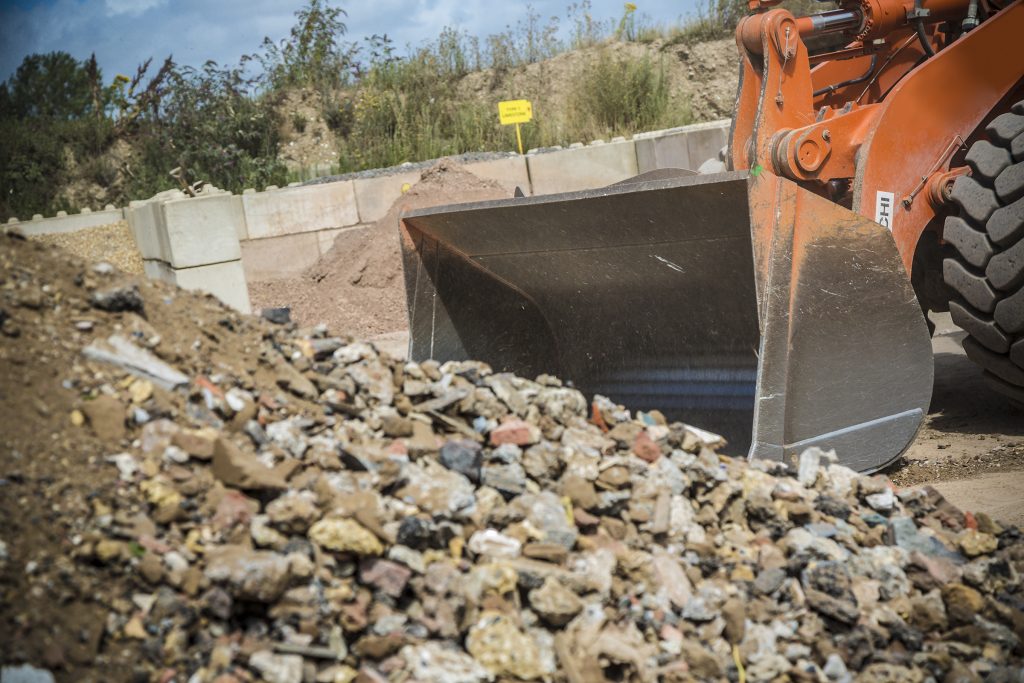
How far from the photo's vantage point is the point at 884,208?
4.00 m

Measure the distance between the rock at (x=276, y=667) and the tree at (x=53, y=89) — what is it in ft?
38.7

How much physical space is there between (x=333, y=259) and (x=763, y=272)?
5.21 meters

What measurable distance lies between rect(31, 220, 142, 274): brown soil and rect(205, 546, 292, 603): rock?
617cm

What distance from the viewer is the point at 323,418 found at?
118 inches

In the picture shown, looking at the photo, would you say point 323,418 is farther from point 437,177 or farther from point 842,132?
point 437,177

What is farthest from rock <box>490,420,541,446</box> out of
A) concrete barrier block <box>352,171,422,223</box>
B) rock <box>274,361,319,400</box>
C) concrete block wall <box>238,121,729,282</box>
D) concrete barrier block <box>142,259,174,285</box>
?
concrete barrier block <box>352,171,422,223</box>

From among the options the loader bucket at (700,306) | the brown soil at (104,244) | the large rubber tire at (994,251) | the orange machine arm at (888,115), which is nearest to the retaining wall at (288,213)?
the brown soil at (104,244)

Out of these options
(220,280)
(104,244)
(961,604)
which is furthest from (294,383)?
(104,244)

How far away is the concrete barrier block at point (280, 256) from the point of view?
8.04m

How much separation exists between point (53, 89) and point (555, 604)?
12.8m

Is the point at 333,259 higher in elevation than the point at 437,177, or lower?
lower

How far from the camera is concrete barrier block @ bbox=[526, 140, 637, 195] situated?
8.94 meters

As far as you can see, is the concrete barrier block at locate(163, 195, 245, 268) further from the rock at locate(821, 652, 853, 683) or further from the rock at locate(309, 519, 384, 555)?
the rock at locate(821, 652, 853, 683)

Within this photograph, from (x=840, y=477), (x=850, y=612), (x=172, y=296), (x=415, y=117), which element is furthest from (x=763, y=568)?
Answer: (x=415, y=117)
